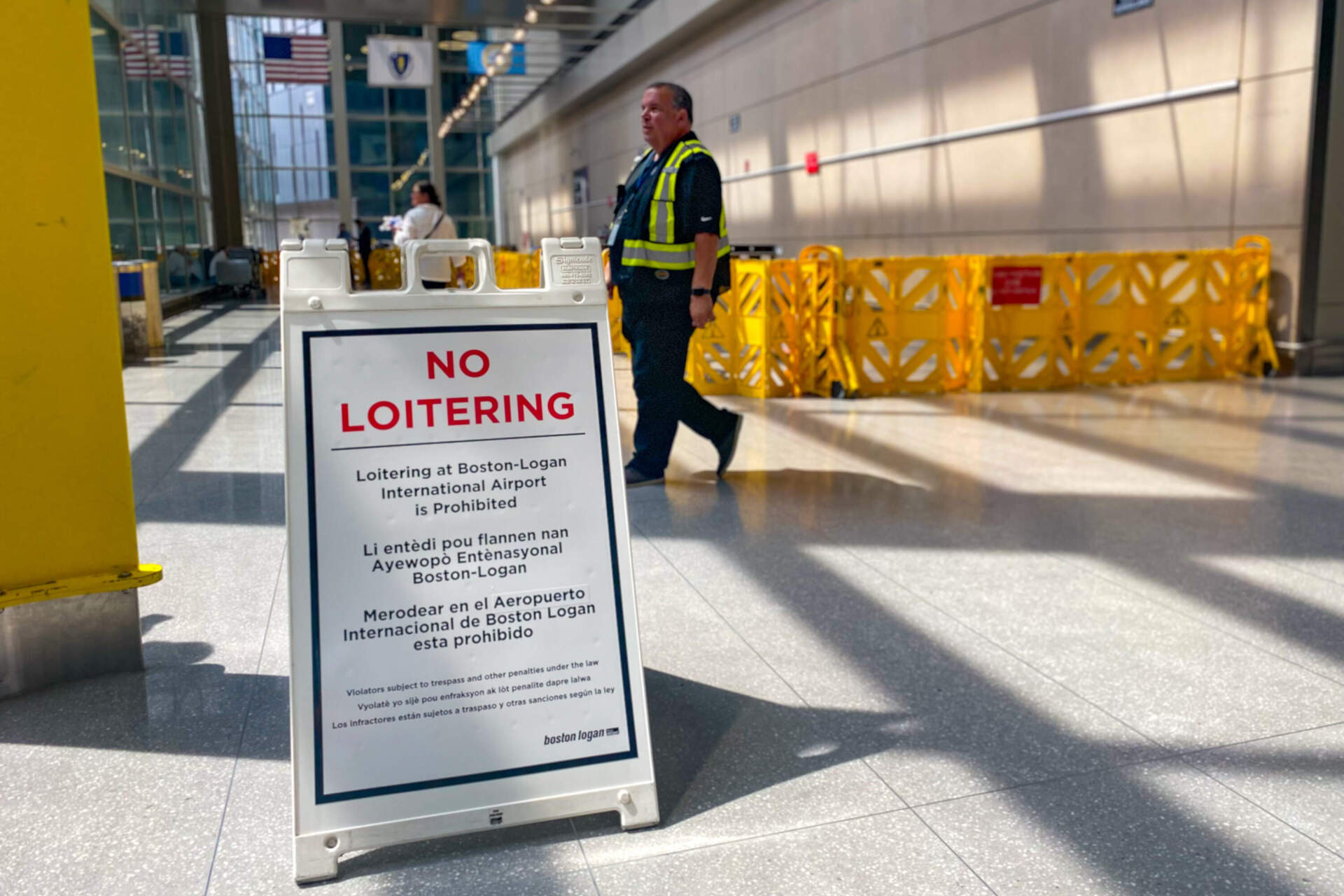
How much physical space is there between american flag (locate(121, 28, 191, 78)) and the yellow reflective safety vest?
56.8 feet

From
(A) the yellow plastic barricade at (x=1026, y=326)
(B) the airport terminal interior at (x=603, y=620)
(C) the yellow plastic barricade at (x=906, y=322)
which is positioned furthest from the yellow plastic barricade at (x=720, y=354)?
(A) the yellow plastic barricade at (x=1026, y=326)

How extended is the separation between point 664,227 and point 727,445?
1.39 meters

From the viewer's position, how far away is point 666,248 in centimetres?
563

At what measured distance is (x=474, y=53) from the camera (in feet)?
110

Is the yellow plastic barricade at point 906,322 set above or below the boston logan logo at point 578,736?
above

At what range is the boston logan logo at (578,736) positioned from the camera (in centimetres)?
257

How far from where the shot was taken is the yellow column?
3156 mm

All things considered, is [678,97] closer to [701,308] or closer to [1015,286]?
[701,308]

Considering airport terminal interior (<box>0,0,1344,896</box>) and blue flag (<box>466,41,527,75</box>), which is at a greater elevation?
blue flag (<box>466,41,527,75</box>)

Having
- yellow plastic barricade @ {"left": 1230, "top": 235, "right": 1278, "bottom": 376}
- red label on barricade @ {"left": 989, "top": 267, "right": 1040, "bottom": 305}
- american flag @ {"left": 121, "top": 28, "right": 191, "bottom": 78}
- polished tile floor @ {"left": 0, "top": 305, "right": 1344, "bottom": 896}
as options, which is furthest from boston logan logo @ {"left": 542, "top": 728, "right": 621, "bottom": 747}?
american flag @ {"left": 121, "top": 28, "right": 191, "bottom": 78}

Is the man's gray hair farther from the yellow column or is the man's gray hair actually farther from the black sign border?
the black sign border

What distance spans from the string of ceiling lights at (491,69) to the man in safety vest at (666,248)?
23.6m

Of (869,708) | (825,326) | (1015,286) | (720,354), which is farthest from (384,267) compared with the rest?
(869,708)

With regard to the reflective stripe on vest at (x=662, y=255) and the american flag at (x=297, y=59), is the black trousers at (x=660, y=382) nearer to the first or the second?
the reflective stripe on vest at (x=662, y=255)
